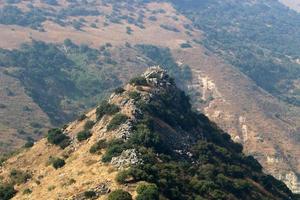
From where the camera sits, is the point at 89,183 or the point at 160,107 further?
the point at 160,107

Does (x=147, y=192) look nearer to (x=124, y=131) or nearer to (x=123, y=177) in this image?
(x=123, y=177)

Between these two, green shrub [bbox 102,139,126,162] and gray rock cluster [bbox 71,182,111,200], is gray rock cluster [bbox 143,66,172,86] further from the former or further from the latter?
gray rock cluster [bbox 71,182,111,200]

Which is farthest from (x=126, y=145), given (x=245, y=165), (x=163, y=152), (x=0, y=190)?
(x=245, y=165)

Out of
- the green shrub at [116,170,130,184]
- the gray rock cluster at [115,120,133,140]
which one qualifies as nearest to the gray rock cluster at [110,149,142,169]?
the green shrub at [116,170,130,184]

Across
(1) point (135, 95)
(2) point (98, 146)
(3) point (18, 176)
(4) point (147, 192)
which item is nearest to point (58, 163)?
(2) point (98, 146)

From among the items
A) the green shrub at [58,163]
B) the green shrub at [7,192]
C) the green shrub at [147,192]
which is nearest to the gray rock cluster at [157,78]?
the green shrub at [58,163]

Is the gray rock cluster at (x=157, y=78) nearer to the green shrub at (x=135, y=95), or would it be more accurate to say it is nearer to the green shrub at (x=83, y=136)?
the green shrub at (x=135, y=95)

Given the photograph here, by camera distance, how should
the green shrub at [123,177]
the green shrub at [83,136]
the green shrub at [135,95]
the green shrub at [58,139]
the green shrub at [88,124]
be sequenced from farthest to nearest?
the green shrub at [135,95] < the green shrub at [88,124] < the green shrub at [58,139] < the green shrub at [83,136] < the green shrub at [123,177]

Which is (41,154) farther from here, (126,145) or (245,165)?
(245,165)
